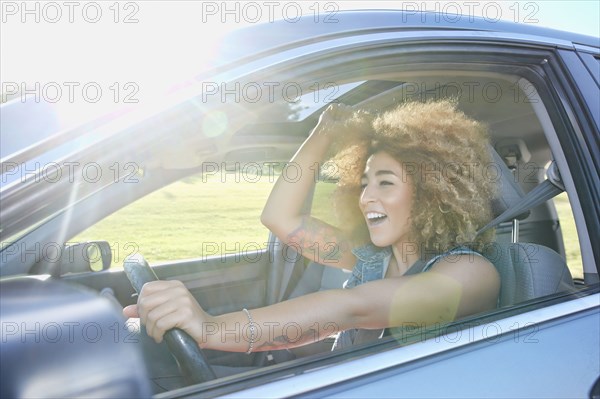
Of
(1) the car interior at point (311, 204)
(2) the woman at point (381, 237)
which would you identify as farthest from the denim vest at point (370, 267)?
(1) the car interior at point (311, 204)

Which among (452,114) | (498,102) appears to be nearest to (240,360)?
(452,114)

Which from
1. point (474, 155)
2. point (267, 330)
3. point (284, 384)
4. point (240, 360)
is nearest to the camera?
point (284, 384)

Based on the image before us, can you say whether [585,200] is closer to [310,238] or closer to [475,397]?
[475,397]

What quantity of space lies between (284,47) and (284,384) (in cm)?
75

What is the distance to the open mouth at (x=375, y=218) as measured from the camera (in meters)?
2.04

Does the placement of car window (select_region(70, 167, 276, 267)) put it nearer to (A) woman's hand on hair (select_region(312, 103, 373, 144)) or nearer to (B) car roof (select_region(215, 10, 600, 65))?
(A) woman's hand on hair (select_region(312, 103, 373, 144))

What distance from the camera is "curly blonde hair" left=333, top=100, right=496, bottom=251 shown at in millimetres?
1943

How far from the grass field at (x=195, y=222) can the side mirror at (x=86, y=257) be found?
5cm

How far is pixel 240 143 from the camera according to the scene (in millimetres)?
2570

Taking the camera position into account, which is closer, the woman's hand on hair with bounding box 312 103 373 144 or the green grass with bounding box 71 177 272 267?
the woman's hand on hair with bounding box 312 103 373 144

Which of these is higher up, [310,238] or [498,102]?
[498,102]

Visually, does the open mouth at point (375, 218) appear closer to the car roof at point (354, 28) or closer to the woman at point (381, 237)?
the woman at point (381, 237)

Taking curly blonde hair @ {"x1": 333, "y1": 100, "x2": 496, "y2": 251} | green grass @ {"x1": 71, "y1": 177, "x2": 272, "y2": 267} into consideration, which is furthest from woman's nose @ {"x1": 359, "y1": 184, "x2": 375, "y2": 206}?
green grass @ {"x1": 71, "y1": 177, "x2": 272, "y2": 267}

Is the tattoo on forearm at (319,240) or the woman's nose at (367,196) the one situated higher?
the woman's nose at (367,196)
